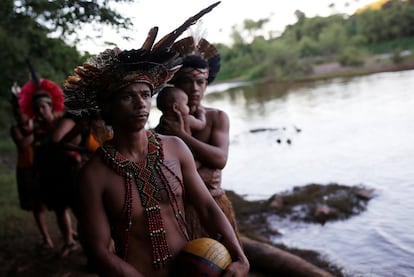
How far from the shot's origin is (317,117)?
59.3 ft

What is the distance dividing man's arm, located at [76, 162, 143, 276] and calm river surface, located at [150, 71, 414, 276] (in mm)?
3925

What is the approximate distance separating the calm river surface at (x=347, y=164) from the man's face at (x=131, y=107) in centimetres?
402

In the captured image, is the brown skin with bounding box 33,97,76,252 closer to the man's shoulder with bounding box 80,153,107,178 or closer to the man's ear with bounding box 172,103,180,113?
the man's ear with bounding box 172,103,180,113

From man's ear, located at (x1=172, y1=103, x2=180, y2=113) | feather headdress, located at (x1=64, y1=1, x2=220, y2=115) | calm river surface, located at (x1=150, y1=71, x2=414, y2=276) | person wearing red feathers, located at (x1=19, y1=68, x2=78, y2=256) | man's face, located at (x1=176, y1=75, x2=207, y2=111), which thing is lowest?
calm river surface, located at (x1=150, y1=71, x2=414, y2=276)

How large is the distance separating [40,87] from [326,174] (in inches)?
258

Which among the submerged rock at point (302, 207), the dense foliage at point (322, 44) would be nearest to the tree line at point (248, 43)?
the dense foliage at point (322, 44)

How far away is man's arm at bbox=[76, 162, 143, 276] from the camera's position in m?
2.12

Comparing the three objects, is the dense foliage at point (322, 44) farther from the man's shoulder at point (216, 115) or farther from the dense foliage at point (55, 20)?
the man's shoulder at point (216, 115)

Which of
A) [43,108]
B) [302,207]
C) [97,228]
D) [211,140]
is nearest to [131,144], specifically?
[97,228]

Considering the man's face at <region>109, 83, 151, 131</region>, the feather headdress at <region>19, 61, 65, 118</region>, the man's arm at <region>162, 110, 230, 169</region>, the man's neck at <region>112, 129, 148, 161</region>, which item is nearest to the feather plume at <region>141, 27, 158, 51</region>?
the man's face at <region>109, 83, 151, 131</region>

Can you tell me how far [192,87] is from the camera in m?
3.24

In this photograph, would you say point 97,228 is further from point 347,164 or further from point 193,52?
point 347,164

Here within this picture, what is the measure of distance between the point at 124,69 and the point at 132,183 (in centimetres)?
54

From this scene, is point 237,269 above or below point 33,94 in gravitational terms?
below
